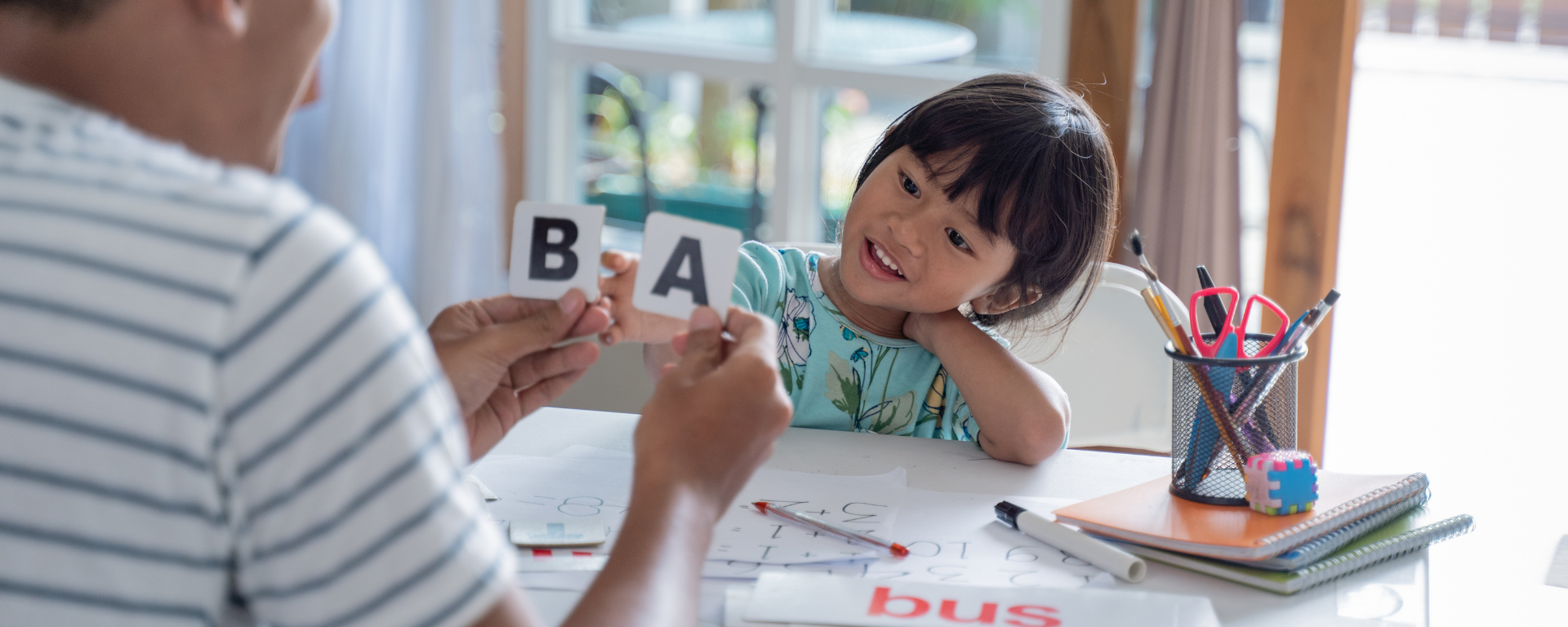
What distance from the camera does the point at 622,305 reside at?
1115mm

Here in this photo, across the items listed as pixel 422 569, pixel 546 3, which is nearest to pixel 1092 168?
pixel 422 569

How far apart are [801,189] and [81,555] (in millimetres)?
2507

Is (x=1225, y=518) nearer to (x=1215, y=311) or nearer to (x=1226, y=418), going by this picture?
(x=1226, y=418)

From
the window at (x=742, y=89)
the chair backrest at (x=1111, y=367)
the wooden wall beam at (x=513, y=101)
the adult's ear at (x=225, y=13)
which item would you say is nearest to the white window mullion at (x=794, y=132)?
the window at (x=742, y=89)

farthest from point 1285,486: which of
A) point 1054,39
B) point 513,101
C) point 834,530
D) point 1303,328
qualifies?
point 513,101

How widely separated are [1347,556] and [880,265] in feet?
2.02

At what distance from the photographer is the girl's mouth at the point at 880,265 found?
1.37 metres

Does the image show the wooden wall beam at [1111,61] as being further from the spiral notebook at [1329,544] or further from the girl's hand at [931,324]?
the spiral notebook at [1329,544]

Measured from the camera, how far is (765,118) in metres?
2.91

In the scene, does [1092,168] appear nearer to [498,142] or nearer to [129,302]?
[129,302]

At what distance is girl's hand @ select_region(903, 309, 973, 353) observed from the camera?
1418mm

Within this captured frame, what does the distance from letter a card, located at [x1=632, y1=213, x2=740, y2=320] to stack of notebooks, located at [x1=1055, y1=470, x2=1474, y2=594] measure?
359 mm

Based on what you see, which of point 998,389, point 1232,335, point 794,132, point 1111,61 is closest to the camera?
point 1232,335

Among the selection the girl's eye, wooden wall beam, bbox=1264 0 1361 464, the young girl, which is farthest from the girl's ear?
wooden wall beam, bbox=1264 0 1361 464
